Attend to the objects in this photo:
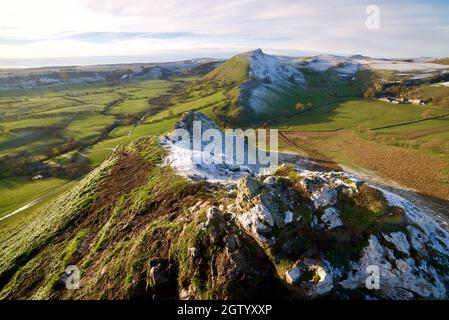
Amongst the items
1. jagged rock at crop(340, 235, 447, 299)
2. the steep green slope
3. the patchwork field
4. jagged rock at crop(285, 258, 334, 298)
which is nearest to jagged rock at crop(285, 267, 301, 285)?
jagged rock at crop(285, 258, 334, 298)

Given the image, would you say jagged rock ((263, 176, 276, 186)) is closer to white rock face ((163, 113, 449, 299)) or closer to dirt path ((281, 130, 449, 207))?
white rock face ((163, 113, 449, 299))

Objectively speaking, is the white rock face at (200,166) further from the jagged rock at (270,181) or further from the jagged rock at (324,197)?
the jagged rock at (324,197)

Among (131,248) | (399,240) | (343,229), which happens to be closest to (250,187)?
(343,229)

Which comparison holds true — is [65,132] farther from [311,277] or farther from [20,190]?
[311,277]
